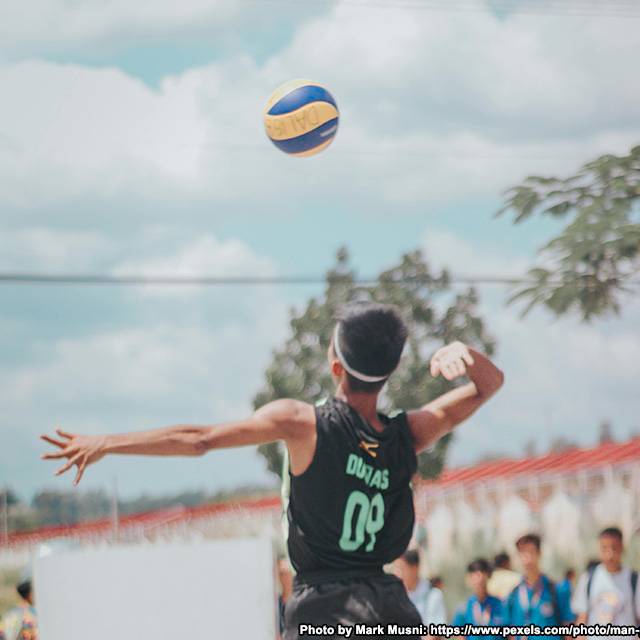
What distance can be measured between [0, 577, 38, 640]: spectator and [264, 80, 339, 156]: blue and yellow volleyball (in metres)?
3.99

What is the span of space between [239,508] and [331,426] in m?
19.0

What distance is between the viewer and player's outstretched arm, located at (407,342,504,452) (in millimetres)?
4172

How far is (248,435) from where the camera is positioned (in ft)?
11.9

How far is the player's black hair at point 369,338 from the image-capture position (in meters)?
3.99

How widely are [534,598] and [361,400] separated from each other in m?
5.14

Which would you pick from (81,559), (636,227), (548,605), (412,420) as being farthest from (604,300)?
(81,559)

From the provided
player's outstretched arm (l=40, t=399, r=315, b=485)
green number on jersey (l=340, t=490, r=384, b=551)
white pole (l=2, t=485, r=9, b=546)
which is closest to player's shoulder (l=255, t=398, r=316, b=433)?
player's outstretched arm (l=40, t=399, r=315, b=485)

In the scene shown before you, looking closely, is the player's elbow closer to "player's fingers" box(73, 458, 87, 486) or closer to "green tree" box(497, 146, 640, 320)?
"player's fingers" box(73, 458, 87, 486)

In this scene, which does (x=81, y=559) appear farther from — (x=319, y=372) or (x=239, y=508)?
(x=319, y=372)

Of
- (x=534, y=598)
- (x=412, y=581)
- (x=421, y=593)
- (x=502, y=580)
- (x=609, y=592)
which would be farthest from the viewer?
(x=502, y=580)

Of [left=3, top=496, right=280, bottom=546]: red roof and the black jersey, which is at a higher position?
[left=3, top=496, right=280, bottom=546]: red roof

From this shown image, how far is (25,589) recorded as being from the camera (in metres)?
7.86

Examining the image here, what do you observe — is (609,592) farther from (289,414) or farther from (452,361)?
(289,414)

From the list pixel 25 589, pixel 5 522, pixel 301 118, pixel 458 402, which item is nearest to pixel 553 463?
pixel 5 522
